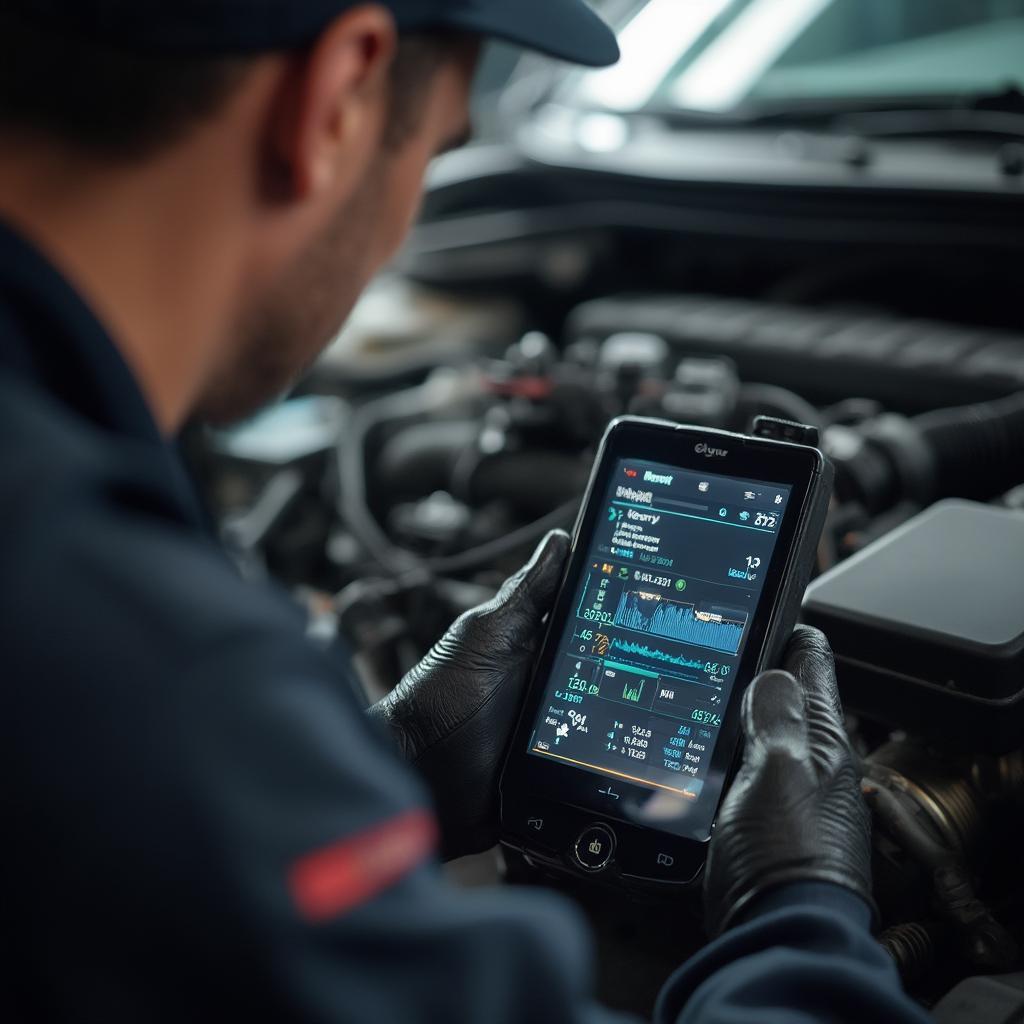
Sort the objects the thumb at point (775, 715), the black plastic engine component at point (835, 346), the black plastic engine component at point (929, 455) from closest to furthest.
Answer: the thumb at point (775, 715) → the black plastic engine component at point (929, 455) → the black plastic engine component at point (835, 346)

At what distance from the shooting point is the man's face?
606mm

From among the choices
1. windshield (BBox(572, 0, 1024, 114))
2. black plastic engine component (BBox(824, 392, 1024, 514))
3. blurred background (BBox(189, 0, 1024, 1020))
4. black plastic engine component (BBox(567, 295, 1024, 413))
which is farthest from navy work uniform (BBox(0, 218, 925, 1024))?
windshield (BBox(572, 0, 1024, 114))

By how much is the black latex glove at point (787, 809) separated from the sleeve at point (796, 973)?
0.02 meters

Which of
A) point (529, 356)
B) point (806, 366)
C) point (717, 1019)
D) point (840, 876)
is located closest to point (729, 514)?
point (840, 876)

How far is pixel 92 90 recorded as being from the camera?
0.50 meters

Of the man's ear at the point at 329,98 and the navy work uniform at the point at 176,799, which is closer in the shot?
the navy work uniform at the point at 176,799

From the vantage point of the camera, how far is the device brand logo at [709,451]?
2.92 ft

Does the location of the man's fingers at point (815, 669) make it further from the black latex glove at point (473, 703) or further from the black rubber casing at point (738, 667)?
the black latex glove at point (473, 703)

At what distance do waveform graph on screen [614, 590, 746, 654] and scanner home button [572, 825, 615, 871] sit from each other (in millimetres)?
140

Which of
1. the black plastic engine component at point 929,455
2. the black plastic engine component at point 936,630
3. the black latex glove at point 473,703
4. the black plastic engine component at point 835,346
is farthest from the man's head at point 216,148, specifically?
the black plastic engine component at point 835,346

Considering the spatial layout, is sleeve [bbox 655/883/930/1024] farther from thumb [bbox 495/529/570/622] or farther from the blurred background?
thumb [bbox 495/529/570/622]

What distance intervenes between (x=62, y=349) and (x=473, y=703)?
0.47 metres

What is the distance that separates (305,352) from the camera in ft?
2.16

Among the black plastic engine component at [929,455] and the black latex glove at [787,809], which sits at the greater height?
the black plastic engine component at [929,455]
